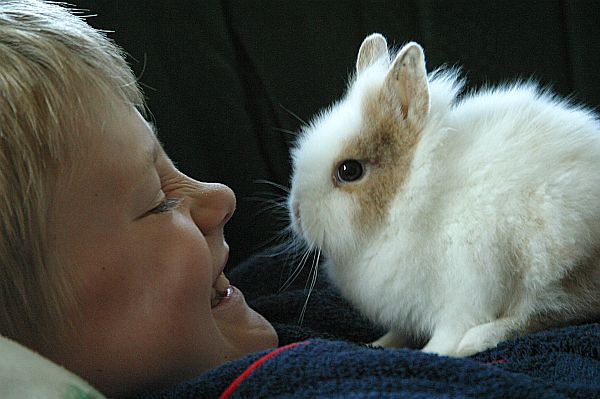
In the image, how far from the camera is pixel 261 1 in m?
1.63

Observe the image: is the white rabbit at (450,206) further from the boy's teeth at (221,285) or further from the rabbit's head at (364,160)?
the boy's teeth at (221,285)

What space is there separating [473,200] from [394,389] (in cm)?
42

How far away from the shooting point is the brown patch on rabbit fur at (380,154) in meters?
1.17

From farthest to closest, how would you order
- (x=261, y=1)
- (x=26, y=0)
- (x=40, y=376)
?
(x=261, y=1) < (x=26, y=0) < (x=40, y=376)

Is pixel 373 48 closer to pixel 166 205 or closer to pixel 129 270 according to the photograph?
pixel 166 205

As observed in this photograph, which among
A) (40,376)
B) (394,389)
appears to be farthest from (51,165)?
(394,389)

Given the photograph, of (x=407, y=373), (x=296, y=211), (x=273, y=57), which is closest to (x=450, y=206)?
(x=296, y=211)

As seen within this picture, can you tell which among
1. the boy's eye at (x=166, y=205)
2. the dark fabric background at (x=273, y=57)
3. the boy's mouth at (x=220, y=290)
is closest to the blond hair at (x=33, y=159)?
the boy's eye at (x=166, y=205)

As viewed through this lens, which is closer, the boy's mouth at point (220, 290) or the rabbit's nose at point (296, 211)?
the boy's mouth at point (220, 290)

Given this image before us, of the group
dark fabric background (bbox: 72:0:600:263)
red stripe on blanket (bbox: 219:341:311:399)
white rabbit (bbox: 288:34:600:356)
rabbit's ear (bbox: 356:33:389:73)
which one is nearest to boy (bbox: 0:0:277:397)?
red stripe on blanket (bbox: 219:341:311:399)

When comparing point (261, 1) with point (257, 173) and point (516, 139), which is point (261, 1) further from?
point (516, 139)

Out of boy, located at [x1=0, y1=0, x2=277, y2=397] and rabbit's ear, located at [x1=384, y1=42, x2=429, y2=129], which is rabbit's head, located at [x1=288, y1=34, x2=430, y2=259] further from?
boy, located at [x1=0, y1=0, x2=277, y2=397]

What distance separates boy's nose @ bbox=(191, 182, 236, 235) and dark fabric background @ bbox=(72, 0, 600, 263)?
1.88 feet

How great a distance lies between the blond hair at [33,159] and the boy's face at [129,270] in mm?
17
